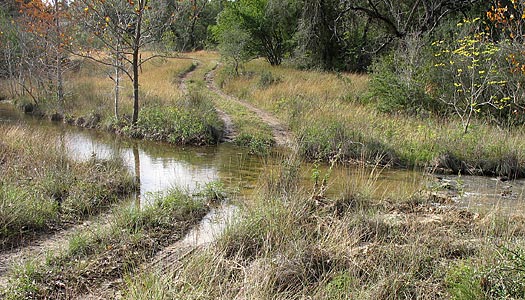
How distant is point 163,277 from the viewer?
175 inches

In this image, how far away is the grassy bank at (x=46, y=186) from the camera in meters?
6.13

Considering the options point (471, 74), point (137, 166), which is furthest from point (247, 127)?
point (471, 74)

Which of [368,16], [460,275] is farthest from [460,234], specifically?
[368,16]

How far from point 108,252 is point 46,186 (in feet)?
8.94

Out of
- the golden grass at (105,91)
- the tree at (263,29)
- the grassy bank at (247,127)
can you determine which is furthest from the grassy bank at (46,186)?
the tree at (263,29)

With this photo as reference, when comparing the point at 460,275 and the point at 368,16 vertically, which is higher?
the point at 368,16

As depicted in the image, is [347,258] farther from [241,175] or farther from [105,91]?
[105,91]

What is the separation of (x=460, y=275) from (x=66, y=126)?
14.6 m

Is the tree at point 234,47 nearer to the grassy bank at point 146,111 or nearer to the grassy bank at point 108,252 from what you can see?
the grassy bank at point 146,111

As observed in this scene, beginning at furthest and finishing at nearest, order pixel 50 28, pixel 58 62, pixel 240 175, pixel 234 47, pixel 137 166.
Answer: pixel 234 47 < pixel 50 28 < pixel 58 62 < pixel 137 166 < pixel 240 175

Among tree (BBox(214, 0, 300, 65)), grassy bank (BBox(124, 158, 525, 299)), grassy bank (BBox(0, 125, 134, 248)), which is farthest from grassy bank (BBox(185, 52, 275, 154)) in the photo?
tree (BBox(214, 0, 300, 65))

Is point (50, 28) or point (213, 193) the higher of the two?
point (50, 28)

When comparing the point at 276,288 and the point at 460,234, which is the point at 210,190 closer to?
the point at 276,288

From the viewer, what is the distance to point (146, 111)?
1491cm
